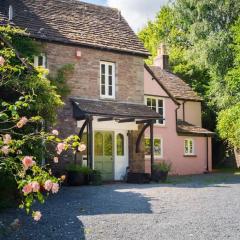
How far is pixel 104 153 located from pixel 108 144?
0.49 m

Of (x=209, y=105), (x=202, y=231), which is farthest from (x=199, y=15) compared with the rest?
(x=202, y=231)

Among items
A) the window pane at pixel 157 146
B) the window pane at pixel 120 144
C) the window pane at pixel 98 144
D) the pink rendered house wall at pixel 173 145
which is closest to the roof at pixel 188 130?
the pink rendered house wall at pixel 173 145

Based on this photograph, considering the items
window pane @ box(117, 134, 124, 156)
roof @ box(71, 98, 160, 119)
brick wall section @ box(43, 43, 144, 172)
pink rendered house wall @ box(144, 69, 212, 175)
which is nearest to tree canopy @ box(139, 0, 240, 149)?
pink rendered house wall @ box(144, 69, 212, 175)

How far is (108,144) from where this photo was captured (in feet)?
79.1

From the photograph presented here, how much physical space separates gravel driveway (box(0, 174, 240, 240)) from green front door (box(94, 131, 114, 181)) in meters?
6.62

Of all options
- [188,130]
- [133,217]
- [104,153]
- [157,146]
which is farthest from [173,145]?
[133,217]

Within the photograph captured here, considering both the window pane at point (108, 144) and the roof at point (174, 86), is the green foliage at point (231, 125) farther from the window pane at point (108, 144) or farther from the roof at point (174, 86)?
the window pane at point (108, 144)

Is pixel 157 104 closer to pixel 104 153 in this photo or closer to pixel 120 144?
pixel 120 144

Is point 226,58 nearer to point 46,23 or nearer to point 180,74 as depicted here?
point 180,74

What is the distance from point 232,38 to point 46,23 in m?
15.6

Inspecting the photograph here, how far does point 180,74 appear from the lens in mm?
42000

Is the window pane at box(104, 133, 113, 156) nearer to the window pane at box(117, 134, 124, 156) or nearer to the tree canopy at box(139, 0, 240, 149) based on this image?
the window pane at box(117, 134, 124, 156)

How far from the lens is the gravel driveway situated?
9.90 m

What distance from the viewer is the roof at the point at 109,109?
70.7ft
